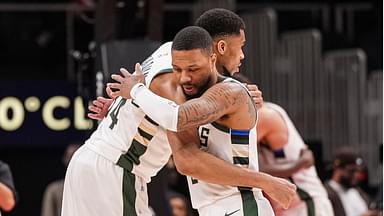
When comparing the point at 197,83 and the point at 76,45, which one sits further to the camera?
the point at 76,45

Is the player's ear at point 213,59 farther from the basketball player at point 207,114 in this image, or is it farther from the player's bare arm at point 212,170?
the player's bare arm at point 212,170

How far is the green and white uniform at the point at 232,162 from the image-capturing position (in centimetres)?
540

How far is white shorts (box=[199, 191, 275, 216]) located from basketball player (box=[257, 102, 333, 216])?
178cm

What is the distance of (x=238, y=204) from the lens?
541 cm

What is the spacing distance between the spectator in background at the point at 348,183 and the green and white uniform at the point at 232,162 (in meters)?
4.35

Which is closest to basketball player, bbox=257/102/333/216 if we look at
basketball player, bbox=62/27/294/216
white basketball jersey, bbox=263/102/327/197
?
white basketball jersey, bbox=263/102/327/197

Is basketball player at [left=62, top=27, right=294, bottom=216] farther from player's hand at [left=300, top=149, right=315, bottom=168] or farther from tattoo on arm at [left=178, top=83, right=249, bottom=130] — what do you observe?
player's hand at [left=300, top=149, right=315, bottom=168]

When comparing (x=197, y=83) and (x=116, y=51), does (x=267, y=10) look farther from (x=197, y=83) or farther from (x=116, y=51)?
(x=197, y=83)

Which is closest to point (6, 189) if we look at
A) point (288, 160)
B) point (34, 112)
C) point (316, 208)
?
point (288, 160)

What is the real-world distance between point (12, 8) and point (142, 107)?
7.53 meters

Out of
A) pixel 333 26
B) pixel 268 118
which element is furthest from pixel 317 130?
pixel 268 118

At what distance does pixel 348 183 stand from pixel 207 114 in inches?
223

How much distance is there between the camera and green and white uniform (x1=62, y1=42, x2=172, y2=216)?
5770 mm

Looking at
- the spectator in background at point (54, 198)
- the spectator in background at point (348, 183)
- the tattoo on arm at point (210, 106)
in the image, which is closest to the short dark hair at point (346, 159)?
the spectator in background at point (348, 183)
